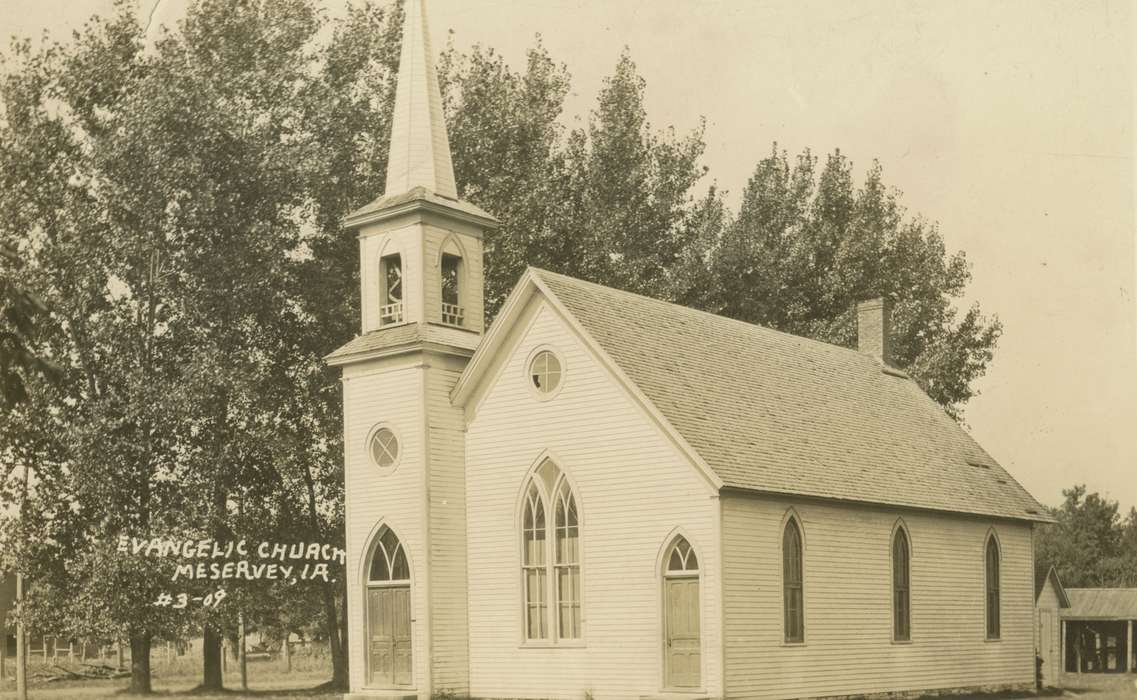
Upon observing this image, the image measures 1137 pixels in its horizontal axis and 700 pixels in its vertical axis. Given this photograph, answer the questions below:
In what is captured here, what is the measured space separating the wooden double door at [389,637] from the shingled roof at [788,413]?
705 centimetres

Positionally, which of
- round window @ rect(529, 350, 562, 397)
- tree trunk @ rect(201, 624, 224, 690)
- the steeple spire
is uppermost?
the steeple spire

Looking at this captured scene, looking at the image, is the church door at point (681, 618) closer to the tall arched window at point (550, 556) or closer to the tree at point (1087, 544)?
the tall arched window at point (550, 556)

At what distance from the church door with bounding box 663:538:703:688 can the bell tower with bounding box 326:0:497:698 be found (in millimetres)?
5075

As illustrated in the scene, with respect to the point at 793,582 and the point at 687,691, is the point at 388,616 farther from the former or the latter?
the point at 793,582

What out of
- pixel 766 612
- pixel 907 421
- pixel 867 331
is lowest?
pixel 766 612

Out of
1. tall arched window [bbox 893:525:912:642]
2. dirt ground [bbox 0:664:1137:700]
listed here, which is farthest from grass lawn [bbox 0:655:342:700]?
tall arched window [bbox 893:525:912:642]

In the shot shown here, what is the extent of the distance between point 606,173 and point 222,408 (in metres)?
17.2

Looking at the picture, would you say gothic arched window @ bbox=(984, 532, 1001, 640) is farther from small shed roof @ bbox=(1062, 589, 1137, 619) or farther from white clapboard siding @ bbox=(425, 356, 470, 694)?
small shed roof @ bbox=(1062, 589, 1137, 619)

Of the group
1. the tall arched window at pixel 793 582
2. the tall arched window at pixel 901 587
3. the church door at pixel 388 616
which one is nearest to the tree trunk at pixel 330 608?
the church door at pixel 388 616

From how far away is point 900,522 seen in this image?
101 ft

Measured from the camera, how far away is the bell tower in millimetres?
28703

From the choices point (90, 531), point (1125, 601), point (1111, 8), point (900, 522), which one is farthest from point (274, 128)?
point (1125, 601)

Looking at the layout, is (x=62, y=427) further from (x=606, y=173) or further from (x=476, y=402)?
(x=606, y=173)

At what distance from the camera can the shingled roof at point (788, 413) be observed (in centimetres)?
2697
